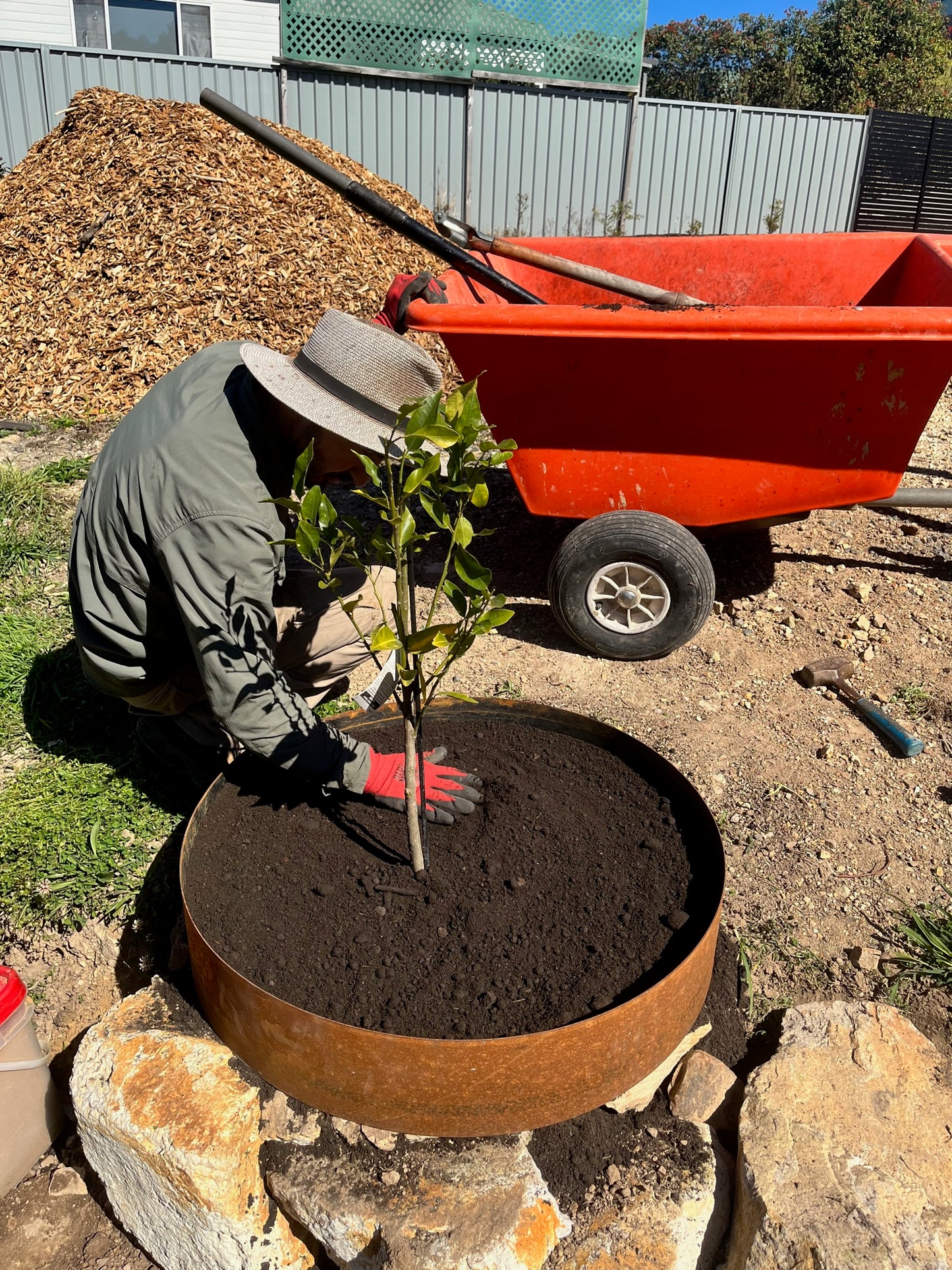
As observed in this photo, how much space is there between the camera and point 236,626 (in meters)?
1.94

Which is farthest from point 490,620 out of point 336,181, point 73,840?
point 336,181

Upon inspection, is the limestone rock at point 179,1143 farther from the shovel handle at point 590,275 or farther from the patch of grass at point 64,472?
the patch of grass at point 64,472

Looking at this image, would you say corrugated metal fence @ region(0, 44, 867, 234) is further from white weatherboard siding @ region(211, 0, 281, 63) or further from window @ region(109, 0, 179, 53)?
window @ region(109, 0, 179, 53)

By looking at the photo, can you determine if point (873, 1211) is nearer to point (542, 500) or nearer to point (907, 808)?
point (907, 808)

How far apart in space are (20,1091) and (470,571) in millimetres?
1421

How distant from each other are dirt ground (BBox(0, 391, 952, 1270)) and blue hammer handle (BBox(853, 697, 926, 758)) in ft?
0.12

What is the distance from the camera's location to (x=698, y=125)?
1195 cm

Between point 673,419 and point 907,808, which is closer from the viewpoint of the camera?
point 907,808

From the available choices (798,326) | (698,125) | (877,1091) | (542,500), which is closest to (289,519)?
(542,500)

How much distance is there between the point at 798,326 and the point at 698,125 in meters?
11.0

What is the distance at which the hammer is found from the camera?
114 inches

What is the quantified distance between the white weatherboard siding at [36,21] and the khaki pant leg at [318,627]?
13.1m

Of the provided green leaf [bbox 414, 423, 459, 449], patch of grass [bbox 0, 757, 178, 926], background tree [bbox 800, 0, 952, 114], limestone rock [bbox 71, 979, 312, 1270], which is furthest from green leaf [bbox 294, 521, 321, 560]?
background tree [bbox 800, 0, 952, 114]

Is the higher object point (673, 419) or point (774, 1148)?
point (673, 419)
